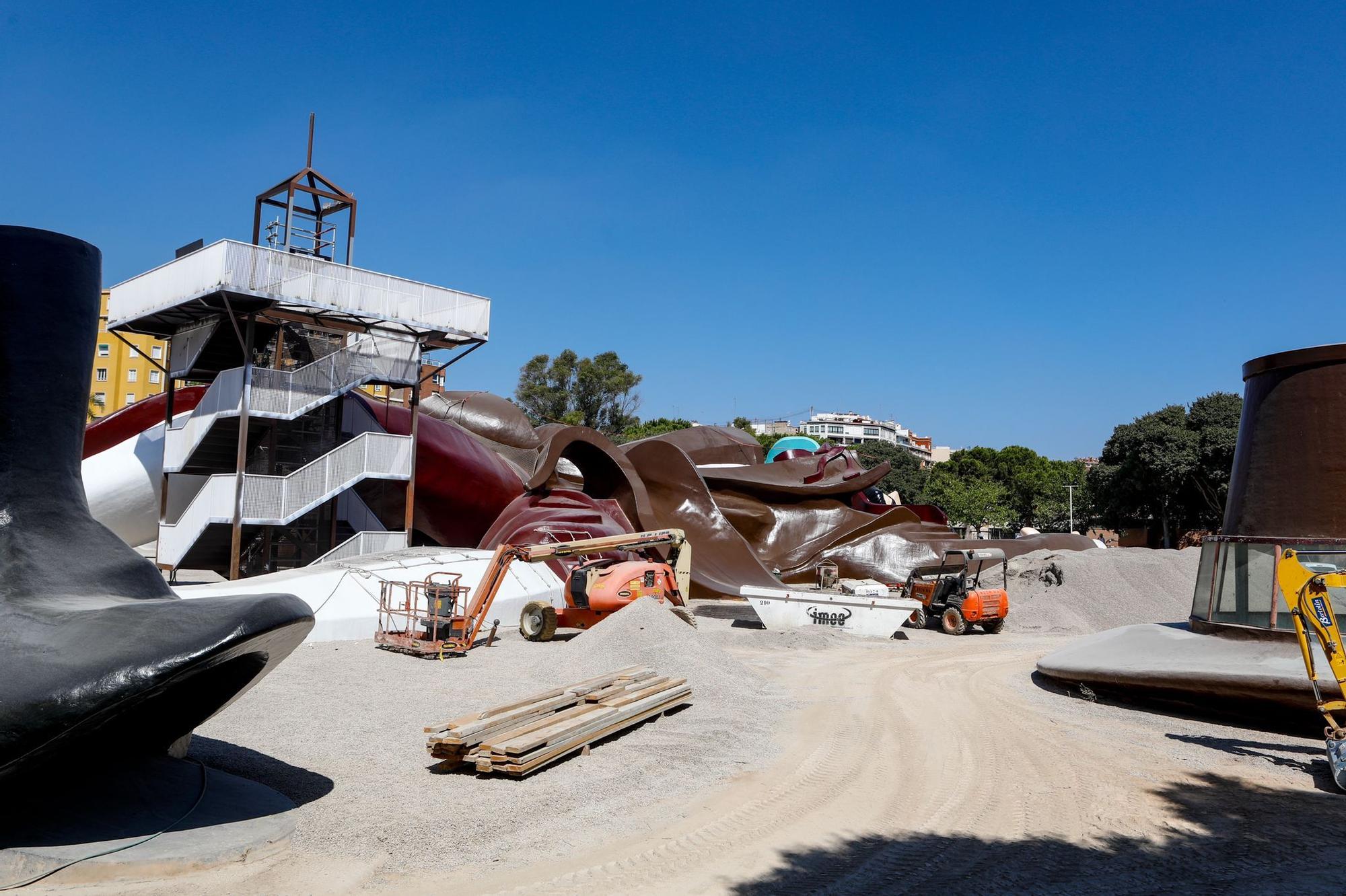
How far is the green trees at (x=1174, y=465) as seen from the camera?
47312 mm

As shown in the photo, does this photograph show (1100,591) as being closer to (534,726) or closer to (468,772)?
(534,726)

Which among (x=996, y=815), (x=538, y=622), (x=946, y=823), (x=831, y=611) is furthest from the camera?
(x=831, y=611)

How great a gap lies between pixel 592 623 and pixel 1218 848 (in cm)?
1322

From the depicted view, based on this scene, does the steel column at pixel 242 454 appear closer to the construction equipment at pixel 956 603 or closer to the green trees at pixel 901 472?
the construction equipment at pixel 956 603

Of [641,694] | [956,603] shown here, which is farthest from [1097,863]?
[956,603]

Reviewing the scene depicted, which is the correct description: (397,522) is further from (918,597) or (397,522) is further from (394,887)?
(394,887)

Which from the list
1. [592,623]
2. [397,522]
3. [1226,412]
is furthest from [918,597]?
[1226,412]

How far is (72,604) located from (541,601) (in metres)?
15.7

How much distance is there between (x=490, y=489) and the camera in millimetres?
27844

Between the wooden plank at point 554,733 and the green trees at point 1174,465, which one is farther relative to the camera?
Answer: the green trees at point 1174,465

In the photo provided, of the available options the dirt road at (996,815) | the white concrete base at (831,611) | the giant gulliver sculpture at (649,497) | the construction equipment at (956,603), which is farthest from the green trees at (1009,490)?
the dirt road at (996,815)

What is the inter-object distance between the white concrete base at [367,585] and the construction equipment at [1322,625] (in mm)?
13661

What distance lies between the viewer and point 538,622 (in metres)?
18.5

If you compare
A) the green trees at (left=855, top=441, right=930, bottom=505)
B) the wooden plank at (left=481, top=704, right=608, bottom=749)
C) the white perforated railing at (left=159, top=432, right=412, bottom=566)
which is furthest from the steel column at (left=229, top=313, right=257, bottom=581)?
the green trees at (left=855, top=441, right=930, bottom=505)
